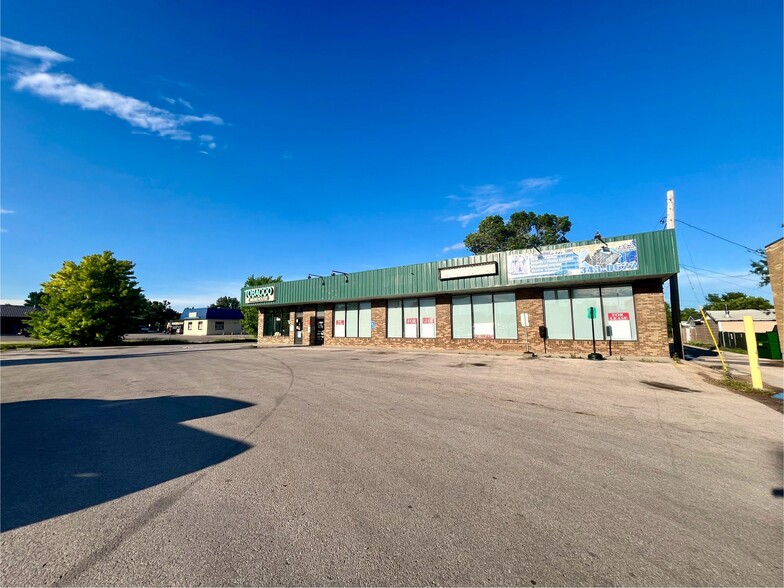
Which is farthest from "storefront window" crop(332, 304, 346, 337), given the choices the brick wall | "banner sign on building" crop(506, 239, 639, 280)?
the brick wall

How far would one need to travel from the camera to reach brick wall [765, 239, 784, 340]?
1278cm

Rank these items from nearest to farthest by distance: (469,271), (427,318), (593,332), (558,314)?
1. (593,332)
2. (558,314)
3. (469,271)
4. (427,318)

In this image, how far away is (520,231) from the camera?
52094 millimetres

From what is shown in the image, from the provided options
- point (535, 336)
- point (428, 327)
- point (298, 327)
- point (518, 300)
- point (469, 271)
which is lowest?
point (535, 336)

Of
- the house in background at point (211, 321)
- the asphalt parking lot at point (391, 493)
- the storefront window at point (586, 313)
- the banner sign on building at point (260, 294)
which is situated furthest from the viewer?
the house in background at point (211, 321)

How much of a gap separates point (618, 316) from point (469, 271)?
8787 millimetres

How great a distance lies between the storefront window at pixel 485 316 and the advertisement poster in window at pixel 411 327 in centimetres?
318

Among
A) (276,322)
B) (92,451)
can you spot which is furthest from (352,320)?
(92,451)

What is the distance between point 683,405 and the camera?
7.66m

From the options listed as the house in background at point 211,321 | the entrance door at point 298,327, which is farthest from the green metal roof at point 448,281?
the house in background at point 211,321

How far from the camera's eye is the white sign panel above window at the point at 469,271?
842 inches

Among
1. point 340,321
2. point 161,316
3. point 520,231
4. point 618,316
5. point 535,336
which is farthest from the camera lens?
point 161,316

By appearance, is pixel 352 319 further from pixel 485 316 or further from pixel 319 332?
pixel 485 316

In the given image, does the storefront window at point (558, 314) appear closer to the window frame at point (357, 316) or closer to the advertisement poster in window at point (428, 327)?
the advertisement poster in window at point (428, 327)
